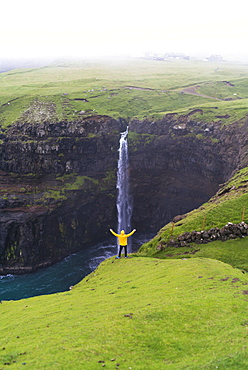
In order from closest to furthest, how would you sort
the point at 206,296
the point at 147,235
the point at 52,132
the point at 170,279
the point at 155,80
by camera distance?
the point at 206,296 → the point at 170,279 → the point at 52,132 → the point at 147,235 → the point at 155,80

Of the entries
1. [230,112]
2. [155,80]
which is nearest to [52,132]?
[230,112]

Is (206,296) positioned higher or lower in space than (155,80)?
lower

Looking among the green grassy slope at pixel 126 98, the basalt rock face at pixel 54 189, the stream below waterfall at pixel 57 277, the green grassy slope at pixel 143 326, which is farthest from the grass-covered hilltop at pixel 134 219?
the stream below waterfall at pixel 57 277

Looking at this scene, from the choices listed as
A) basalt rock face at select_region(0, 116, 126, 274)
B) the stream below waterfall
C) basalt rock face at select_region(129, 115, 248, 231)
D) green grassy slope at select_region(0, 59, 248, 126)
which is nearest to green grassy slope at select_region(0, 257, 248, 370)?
the stream below waterfall

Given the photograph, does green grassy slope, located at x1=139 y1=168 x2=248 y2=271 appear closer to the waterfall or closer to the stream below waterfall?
the stream below waterfall

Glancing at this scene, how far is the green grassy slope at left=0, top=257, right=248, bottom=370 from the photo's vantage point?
1441 centimetres

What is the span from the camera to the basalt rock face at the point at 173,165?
285 ft

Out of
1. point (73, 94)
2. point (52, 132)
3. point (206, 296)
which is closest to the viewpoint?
point (206, 296)

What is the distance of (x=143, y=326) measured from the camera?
18.1m

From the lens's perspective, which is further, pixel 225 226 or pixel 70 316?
pixel 225 226

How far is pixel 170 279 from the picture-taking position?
93.5 ft

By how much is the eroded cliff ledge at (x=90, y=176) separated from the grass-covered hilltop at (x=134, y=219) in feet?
1.18

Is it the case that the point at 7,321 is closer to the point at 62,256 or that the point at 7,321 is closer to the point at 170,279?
the point at 170,279

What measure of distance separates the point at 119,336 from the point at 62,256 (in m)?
71.8
